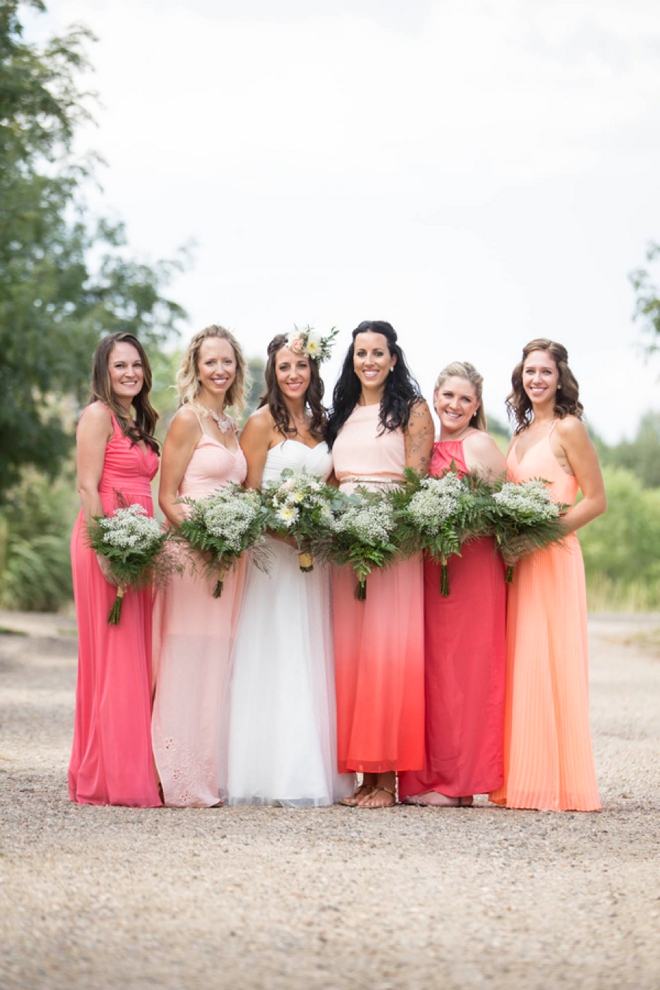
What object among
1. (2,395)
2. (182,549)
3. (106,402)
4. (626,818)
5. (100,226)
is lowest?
(626,818)

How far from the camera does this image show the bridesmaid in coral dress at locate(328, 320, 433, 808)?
268 inches

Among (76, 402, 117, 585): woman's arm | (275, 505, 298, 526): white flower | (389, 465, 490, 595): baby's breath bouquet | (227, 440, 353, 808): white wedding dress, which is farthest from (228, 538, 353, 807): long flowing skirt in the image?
(76, 402, 117, 585): woman's arm

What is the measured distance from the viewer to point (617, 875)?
517 centimetres

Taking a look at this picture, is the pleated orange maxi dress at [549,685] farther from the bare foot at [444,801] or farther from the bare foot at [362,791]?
the bare foot at [362,791]

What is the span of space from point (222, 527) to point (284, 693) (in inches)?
42.1

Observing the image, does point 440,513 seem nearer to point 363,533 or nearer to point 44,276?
point 363,533

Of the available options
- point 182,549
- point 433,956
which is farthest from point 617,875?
point 182,549

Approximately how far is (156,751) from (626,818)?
2735mm

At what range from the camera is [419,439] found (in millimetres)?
6996

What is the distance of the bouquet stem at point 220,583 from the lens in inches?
265

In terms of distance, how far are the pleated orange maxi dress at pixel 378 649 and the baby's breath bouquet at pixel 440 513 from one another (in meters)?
0.26

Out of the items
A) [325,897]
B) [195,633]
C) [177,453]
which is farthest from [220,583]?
[325,897]

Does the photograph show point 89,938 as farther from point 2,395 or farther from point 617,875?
point 2,395

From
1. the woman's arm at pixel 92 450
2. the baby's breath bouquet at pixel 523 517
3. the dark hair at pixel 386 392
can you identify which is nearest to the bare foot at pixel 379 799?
the baby's breath bouquet at pixel 523 517
